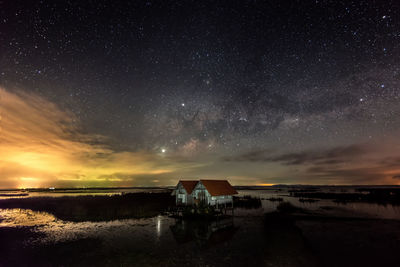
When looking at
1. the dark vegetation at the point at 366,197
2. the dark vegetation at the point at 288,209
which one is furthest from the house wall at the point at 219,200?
the dark vegetation at the point at 366,197

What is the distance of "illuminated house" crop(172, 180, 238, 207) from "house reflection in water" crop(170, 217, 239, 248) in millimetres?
6131

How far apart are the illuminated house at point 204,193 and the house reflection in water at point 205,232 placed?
6.13 m

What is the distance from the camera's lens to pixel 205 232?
2494 centimetres

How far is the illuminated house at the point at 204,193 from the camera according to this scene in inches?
1495

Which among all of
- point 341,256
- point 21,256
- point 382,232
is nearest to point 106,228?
point 21,256

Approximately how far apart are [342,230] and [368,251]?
27.3 ft

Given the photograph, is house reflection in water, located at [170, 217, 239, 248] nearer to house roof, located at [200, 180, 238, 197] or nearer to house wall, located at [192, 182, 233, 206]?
house wall, located at [192, 182, 233, 206]

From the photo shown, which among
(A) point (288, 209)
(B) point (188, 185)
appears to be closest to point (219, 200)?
(B) point (188, 185)

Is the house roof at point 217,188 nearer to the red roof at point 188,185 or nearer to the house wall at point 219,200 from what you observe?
the house wall at point 219,200

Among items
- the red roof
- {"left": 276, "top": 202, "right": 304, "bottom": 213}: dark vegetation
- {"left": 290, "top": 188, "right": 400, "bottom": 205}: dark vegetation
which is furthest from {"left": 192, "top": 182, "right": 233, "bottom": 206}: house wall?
{"left": 290, "top": 188, "right": 400, "bottom": 205}: dark vegetation

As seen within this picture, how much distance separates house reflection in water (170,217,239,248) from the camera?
2112 centimetres

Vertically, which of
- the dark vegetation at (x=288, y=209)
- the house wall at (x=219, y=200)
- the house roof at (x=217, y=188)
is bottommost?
the dark vegetation at (x=288, y=209)

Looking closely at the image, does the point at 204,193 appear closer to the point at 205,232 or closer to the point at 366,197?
the point at 205,232

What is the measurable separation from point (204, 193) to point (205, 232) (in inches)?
530
